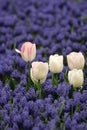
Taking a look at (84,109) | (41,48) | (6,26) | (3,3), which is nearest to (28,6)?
(3,3)

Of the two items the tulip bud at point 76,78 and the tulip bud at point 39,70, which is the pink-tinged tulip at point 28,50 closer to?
the tulip bud at point 39,70

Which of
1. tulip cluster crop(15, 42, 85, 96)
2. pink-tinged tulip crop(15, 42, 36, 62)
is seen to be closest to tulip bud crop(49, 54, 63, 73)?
tulip cluster crop(15, 42, 85, 96)

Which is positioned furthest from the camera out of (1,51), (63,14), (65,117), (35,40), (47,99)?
(63,14)

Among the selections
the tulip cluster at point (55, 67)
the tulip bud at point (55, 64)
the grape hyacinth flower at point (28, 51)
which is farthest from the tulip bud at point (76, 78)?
the grape hyacinth flower at point (28, 51)

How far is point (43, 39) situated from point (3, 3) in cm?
160

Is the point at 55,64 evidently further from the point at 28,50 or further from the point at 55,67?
the point at 28,50

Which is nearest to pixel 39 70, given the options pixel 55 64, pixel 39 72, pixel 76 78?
pixel 39 72

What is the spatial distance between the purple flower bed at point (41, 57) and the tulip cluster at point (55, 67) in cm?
9

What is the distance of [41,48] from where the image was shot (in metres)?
5.16

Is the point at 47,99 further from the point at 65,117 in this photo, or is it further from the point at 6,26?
the point at 6,26

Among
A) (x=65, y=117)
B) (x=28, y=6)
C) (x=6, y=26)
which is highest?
(x=28, y=6)

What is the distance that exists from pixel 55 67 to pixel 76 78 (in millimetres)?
295

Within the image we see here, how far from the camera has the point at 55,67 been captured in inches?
155

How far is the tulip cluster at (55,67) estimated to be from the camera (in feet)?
12.3
